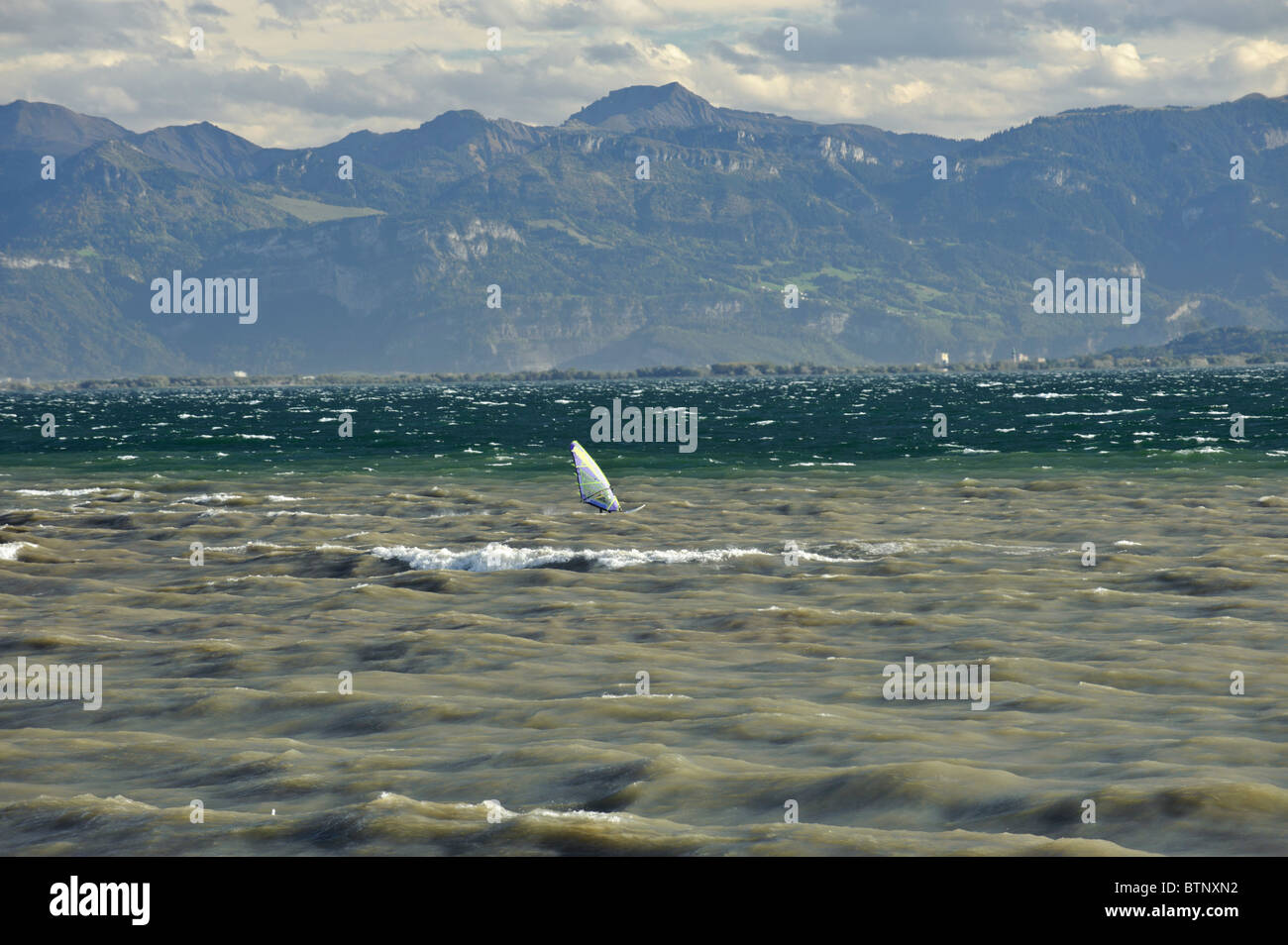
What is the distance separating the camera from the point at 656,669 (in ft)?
73.8

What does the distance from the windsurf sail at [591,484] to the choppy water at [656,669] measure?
3.66ft

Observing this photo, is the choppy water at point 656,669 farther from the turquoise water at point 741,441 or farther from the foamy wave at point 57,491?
the turquoise water at point 741,441

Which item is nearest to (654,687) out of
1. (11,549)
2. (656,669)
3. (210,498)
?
(656,669)

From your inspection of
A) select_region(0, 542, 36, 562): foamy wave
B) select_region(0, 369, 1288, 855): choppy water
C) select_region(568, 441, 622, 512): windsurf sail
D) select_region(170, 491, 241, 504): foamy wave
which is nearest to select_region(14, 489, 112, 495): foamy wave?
select_region(0, 369, 1288, 855): choppy water

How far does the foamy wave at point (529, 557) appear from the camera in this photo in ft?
113

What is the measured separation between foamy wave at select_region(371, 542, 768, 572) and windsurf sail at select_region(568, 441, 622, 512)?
29.3 ft

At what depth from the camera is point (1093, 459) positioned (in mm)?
65188

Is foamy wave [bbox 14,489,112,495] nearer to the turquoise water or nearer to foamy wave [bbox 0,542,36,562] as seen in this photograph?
the turquoise water

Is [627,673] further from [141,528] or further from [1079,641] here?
[141,528]

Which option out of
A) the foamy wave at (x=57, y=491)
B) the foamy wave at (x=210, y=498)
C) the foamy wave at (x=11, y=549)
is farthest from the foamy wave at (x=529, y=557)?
the foamy wave at (x=57, y=491)

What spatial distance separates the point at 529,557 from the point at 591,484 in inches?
418

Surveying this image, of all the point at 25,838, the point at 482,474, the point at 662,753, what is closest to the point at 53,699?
A: the point at 25,838
